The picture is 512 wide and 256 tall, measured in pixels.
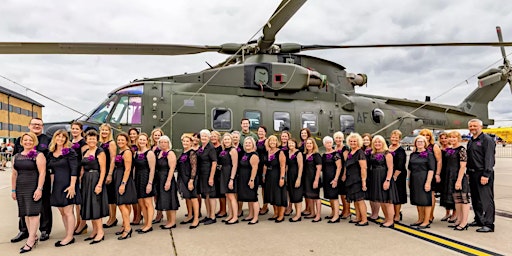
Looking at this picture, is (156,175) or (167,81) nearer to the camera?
(156,175)

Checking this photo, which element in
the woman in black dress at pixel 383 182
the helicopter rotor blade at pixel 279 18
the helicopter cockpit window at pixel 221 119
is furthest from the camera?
the helicopter cockpit window at pixel 221 119

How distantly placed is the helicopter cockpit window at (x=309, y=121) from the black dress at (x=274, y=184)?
4358 millimetres

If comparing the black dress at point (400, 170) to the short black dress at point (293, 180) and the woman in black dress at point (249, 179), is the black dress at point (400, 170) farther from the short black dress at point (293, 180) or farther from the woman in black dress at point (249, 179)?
the woman in black dress at point (249, 179)

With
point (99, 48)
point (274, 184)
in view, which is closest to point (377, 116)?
point (274, 184)

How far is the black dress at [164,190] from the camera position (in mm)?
4992

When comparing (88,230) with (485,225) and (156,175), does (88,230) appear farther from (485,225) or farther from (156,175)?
(485,225)

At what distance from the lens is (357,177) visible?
5402 mm

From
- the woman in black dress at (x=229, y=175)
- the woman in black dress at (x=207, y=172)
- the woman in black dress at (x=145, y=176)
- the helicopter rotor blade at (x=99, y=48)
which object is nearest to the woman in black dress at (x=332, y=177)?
the woman in black dress at (x=229, y=175)

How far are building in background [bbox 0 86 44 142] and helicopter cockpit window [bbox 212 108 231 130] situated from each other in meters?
45.0

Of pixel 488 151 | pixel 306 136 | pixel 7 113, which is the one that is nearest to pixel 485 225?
pixel 488 151

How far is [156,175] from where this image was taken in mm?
5090

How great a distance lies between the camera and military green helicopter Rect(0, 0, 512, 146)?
795cm

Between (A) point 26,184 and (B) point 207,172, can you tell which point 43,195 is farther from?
(B) point 207,172

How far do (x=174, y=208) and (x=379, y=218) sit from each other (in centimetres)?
356
